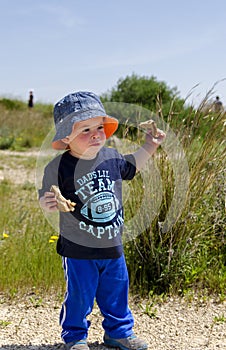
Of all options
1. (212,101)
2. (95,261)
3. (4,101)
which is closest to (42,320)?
(95,261)

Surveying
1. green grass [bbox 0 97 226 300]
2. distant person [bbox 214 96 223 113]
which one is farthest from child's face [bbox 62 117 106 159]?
distant person [bbox 214 96 223 113]

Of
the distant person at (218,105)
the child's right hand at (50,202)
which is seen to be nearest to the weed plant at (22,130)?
the distant person at (218,105)

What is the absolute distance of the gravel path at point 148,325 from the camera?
9.98 feet

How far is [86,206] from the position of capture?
8.72 feet

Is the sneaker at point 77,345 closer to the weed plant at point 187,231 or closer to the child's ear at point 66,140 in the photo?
the weed plant at point 187,231

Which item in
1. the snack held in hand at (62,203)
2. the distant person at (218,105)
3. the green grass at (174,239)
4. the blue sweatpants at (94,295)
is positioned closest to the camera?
the snack held in hand at (62,203)

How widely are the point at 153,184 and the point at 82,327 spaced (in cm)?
114

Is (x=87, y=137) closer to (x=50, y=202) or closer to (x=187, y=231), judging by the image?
(x=50, y=202)

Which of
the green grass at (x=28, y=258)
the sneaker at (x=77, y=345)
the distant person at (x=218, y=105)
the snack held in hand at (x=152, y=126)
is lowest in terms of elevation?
the sneaker at (x=77, y=345)

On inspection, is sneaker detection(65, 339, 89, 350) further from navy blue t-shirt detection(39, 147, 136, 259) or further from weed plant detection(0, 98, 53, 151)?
weed plant detection(0, 98, 53, 151)

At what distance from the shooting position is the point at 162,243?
3.61 metres

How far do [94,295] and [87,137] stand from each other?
837 millimetres

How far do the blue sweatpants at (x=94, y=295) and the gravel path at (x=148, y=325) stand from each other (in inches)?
8.7

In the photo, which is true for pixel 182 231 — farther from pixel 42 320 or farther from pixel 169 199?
pixel 42 320
